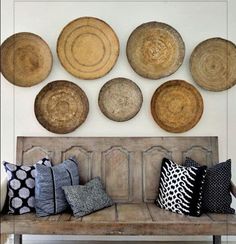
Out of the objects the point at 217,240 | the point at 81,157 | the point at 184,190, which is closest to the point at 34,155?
the point at 81,157

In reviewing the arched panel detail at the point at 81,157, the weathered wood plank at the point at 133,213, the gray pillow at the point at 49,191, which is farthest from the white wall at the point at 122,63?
the weathered wood plank at the point at 133,213

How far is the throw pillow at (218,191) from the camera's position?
2.52m

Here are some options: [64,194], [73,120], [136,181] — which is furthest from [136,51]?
[64,194]

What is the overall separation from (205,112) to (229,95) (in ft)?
0.88

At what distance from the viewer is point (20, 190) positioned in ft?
8.08

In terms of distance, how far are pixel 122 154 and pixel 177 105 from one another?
2.15 feet

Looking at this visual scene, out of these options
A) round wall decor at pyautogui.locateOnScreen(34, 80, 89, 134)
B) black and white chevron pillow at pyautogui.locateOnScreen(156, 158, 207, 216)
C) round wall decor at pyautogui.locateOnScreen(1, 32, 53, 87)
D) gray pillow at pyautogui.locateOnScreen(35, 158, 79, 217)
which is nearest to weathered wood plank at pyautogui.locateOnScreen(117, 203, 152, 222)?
black and white chevron pillow at pyautogui.locateOnScreen(156, 158, 207, 216)

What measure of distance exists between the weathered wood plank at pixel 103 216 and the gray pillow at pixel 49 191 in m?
0.22

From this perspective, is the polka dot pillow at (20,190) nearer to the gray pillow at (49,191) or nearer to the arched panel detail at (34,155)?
the gray pillow at (49,191)

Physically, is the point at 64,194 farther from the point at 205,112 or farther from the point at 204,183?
the point at 205,112

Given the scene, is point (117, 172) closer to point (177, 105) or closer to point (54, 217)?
point (54, 217)

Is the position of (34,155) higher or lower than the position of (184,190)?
higher

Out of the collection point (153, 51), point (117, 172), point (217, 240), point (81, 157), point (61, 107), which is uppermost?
point (153, 51)

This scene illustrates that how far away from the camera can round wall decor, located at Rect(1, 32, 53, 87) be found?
2855mm
